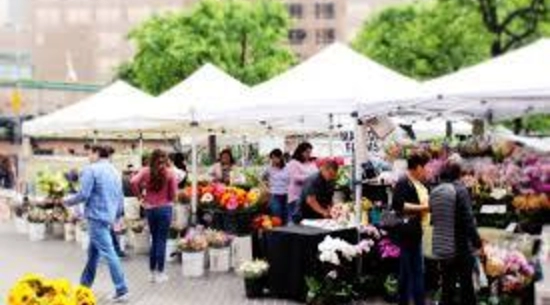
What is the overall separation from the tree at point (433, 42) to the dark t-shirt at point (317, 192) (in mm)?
27023

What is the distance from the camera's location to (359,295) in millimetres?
13070

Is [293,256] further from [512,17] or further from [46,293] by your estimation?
[512,17]

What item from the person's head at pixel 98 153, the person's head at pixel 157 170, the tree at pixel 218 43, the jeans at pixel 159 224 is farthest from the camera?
the tree at pixel 218 43

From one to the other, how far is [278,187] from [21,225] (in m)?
9.46

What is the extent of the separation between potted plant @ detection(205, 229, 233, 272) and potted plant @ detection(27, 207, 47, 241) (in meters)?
7.07

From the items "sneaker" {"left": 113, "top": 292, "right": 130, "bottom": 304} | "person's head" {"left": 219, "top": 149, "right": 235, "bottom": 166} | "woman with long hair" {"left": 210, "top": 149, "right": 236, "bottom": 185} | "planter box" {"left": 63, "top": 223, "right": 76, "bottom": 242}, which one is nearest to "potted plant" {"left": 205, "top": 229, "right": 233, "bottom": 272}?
"sneaker" {"left": 113, "top": 292, "right": 130, "bottom": 304}

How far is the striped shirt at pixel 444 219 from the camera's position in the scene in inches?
424

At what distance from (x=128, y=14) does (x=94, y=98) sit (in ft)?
293

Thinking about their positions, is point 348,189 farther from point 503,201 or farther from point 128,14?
point 128,14

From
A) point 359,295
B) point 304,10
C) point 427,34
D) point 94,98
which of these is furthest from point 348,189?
point 304,10

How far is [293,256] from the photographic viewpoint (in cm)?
1295

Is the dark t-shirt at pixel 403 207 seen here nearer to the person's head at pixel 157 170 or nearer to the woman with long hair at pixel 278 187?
the person's head at pixel 157 170

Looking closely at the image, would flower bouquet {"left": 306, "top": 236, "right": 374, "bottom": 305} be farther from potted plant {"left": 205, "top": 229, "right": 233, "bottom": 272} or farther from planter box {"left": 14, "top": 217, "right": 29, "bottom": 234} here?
planter box {"left": 14, "top": 217, "right": 29, "bottom": 234}

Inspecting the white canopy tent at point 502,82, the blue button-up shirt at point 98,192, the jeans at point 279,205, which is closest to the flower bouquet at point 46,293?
the white canopy tent at point 502,82
